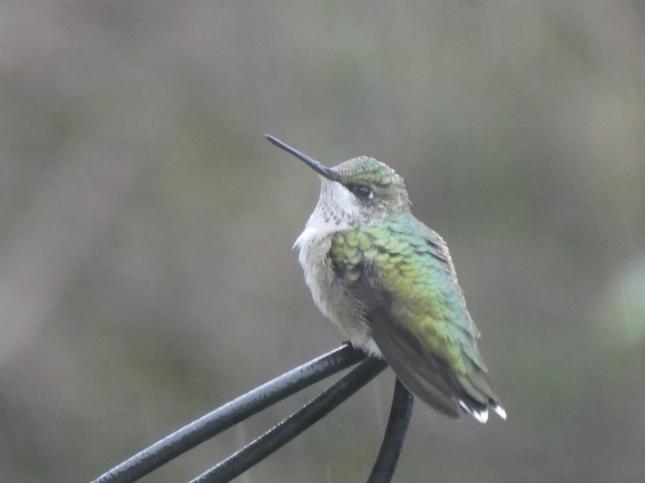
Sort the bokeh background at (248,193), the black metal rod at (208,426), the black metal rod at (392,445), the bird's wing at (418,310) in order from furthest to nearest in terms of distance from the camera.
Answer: the bokeh background at (248,193) → the bird's wing at (418,310) → the black metal rod at (392,445) → the black metal rod at (208,426)

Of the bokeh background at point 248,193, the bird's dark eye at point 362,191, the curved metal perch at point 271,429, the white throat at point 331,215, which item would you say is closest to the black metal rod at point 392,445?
the curved metal perch at point 271,429

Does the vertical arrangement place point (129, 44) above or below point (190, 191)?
above

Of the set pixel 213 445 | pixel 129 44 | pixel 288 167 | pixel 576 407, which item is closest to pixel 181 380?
pixel 213 445

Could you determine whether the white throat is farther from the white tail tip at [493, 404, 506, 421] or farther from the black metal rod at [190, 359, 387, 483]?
the black metal rod at [190, 359, 387, 483]

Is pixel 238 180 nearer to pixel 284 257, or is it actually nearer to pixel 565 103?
pixel 284 257

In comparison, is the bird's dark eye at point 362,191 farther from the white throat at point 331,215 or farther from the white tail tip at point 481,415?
the white tail tip at point 481,415

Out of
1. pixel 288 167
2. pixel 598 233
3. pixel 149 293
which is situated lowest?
pixel 149 293

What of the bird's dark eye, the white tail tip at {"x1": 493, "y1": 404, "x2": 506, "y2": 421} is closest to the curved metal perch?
the white tail tip at {"x1": 493, "y1": 404, "x2": 506, "y2": 421}
